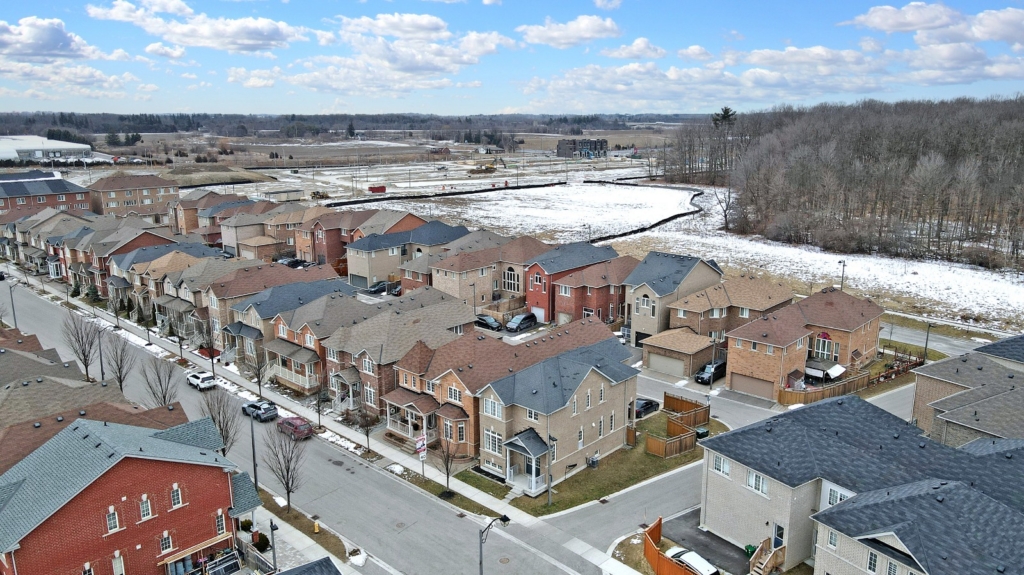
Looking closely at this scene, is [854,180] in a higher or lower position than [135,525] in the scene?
higher

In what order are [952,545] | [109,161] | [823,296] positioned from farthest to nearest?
[109,161] < [823,296] < [952,545]

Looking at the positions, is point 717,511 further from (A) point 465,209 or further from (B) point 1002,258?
(A) point 465,209

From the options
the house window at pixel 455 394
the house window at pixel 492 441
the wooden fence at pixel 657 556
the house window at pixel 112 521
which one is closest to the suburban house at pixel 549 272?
the house window at pixel 455 394

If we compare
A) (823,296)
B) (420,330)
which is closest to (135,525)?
(420,330)

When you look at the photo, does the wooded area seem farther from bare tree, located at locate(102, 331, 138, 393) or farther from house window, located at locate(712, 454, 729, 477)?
bare tree, located at locate(102, 331, 138, 393)

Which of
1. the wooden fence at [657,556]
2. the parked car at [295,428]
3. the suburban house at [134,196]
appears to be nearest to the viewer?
the wooden fence at [657,556]

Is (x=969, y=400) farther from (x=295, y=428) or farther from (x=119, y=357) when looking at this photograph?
(x=119, y=357)

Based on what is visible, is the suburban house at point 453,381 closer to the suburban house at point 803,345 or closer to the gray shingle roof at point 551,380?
the gray shingle roof at point 551,380
